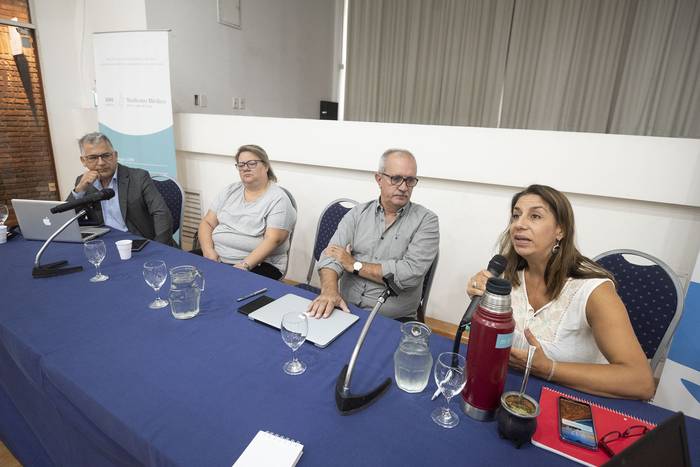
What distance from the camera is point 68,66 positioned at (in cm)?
429

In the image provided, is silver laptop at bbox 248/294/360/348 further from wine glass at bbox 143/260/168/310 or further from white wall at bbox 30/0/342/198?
white wall at bbox 30/0/342/198

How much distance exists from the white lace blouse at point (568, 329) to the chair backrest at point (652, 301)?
1.05 ft

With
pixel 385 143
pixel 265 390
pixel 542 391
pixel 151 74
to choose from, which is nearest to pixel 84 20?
pixel 151 74

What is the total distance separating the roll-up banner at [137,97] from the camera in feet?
11.3

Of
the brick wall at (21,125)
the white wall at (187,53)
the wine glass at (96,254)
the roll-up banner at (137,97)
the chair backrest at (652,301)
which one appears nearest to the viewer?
the chair backrest at (652,301)

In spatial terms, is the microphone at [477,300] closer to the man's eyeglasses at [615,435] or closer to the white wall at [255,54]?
the man's eyeglasses at [615,435]

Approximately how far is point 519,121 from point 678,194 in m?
2.74

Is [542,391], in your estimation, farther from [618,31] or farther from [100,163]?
[618,31]

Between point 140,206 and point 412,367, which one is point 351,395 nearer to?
point 412,367

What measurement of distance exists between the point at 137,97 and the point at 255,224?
2360 mm

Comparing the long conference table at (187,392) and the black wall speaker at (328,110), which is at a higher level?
the black wall speaker at (328,110)

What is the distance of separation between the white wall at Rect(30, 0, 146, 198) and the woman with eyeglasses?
2891 mm

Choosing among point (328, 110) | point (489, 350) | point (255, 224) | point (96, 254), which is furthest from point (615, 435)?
point (328, 110)

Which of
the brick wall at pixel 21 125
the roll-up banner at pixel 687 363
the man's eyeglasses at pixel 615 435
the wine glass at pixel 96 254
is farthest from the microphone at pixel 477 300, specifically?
the brick wall at pixel 21 125
